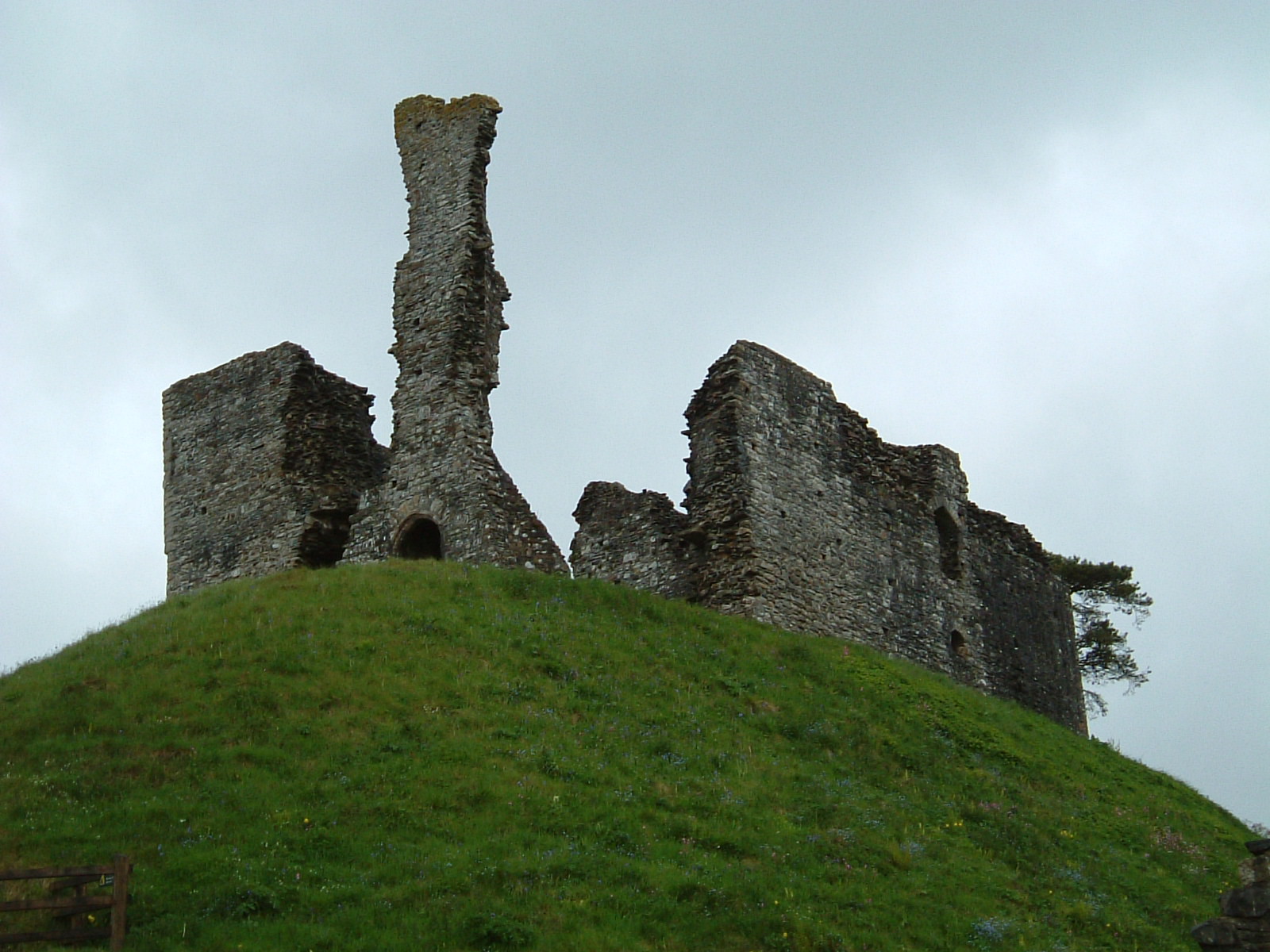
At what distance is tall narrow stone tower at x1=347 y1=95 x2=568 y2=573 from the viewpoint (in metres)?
25.9

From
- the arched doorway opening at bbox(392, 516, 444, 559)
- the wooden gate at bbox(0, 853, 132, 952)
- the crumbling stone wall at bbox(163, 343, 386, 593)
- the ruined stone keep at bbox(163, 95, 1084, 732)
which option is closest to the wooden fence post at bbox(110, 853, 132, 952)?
the wooden gate at bbox(0, 853, 132, 952)

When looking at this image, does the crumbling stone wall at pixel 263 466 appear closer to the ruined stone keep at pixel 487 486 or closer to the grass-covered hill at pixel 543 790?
the ruined stone keep at pixel 487 486

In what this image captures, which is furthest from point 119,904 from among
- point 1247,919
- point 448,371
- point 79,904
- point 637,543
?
point 637,543

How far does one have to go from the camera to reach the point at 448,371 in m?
26.9

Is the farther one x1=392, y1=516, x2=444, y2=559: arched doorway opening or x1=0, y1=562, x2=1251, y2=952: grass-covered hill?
x1=392, y1=516, x2=444, y2=559: arched doorway opening

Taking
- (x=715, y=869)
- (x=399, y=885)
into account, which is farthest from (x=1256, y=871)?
(x=399, y=885)

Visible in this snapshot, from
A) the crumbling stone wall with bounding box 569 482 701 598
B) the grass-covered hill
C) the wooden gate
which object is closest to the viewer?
the wooden gate

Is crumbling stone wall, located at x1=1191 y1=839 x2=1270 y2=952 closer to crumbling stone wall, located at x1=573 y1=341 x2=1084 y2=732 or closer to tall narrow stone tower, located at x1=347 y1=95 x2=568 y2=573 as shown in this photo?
crumbling stone wall, located at x1=573 y1=341 x2=1084 y2=732

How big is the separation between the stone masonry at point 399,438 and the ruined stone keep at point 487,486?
0.12 feet

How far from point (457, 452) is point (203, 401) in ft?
24.4

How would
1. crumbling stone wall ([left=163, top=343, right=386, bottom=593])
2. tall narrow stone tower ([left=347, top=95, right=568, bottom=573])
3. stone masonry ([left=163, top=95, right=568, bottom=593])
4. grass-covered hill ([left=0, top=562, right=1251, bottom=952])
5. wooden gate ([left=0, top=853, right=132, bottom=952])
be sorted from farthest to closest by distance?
crumbling stone wall ([left=163, top=343, right=386, bottom=593]) < stone masonry ([left=163, top=95, right=568, bottom=593]) < tall narrow stone tower ([left=347, top=95, right=568, bottom=573]) < grass-covered hill ([left=0, top=562, right=1251, bottom=952]) < wooden gate ([left=0, top=853, right=132, bottom=952])

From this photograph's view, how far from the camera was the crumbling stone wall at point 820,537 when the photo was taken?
26.8m

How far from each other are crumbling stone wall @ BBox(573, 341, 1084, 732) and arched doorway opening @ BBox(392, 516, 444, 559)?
286 centimetres

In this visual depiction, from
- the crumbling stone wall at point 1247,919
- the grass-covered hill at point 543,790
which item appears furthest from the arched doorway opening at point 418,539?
the crumbling stone wall at point 1247,919
